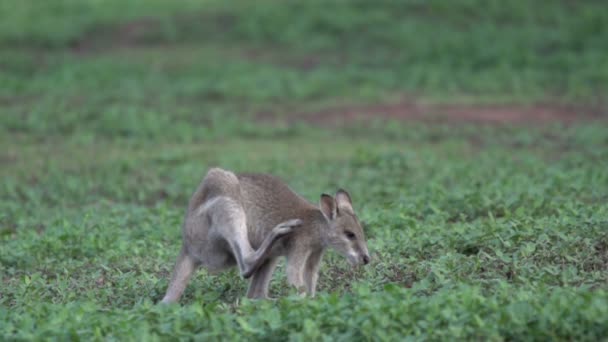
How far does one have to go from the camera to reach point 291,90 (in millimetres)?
19969

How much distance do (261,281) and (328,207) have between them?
685 mm

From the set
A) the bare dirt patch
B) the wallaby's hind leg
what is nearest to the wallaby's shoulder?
the wallaby's hind leg

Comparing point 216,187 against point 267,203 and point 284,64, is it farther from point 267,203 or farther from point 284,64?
point 284,64

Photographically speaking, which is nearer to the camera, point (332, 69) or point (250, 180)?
point (250, 180)

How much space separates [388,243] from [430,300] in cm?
238

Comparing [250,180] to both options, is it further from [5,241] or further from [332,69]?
[332,69]

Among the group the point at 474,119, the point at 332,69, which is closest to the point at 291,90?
the point at 332,69

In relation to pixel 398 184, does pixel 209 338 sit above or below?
above

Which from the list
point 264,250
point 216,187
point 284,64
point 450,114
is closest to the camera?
point 264,250

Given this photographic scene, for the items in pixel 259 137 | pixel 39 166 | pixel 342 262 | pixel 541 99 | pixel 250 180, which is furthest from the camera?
pixel 541 99

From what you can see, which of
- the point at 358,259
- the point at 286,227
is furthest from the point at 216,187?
the point at 358,259

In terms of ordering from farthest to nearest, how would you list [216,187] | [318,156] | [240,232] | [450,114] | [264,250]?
1. [450,114]
2. [318,156]
3. [216,187]
4. [240,232]
5. [264,250]

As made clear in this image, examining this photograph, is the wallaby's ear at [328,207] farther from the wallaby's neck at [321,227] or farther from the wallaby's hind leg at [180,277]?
the wallaby's hind leg at [180,277]

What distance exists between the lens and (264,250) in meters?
7.38
